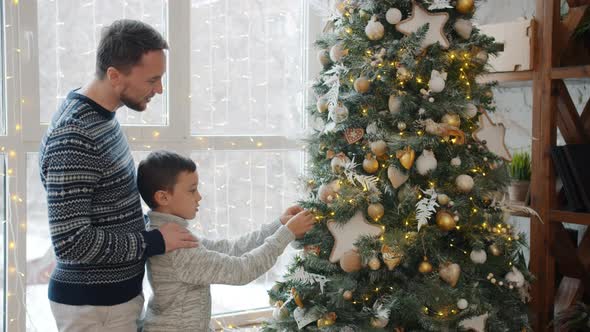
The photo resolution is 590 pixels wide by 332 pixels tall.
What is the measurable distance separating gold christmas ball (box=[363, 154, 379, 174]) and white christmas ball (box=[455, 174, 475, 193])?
275mm

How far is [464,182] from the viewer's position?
1978mm

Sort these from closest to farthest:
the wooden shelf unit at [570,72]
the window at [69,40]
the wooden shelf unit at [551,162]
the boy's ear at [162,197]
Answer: the boy's ear at [162,197], the wooden shelf unit at [570,72], the wooden shelf unit at [551,162], the window at [69,40]

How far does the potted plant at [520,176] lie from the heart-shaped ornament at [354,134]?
3.41ft

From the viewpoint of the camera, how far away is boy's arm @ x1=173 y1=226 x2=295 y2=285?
1.89 meters

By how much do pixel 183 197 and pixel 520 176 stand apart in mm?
1671

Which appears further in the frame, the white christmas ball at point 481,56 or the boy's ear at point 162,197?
the white christmas ball at point 481,56

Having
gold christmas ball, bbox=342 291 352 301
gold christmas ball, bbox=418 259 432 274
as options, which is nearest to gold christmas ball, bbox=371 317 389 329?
gold christmas ball, bbox=342 291 352 301

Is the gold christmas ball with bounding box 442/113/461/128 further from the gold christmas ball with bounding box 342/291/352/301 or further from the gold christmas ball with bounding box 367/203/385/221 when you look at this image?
the gold christmas ball with bounding box 342/291/352/301

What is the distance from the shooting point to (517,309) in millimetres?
2213

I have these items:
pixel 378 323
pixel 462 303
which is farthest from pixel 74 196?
pixel 462 303

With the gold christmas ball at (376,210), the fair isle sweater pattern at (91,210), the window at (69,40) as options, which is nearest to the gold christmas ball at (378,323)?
the gold christmas ball at (376,210)

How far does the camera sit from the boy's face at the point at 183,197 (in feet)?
6.42

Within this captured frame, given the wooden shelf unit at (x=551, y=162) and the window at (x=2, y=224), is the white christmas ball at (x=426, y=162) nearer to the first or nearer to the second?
the wooden shelf unit at (x=551, y=162)

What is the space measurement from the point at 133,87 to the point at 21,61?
1128mm
